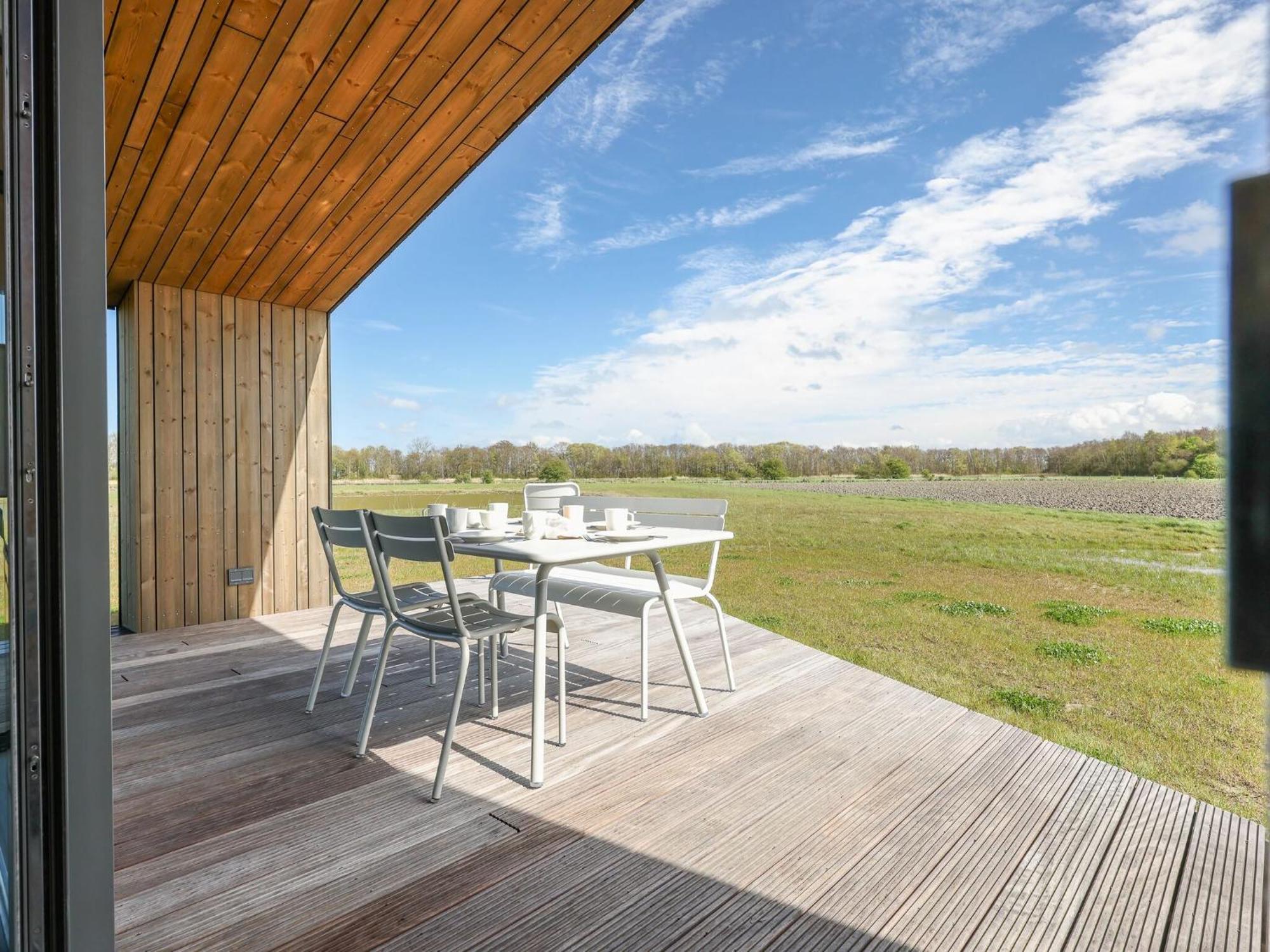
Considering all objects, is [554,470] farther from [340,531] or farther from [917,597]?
[340,531]

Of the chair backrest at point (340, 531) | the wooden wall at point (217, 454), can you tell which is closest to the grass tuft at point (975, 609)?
the chair backrest at point (340, 531)

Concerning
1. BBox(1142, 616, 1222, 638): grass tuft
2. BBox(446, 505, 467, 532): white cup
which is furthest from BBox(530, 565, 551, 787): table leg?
BBox(1142, 616, 1222, 638): grass tuft

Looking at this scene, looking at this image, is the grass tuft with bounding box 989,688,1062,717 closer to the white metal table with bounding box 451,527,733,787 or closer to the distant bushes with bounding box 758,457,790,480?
the white metal table with bounding box 451,527,733,787

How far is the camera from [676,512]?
3.53 meters

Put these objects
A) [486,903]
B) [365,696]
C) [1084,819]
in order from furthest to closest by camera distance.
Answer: [365,696], [1084,819], [486,903]

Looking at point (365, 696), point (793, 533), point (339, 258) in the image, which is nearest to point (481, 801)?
point (365, 696)

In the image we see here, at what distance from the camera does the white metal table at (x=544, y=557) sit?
7.16 feet

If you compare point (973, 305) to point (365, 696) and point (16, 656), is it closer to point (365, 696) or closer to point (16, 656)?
point (365, 696)

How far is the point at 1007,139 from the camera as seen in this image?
655 cm

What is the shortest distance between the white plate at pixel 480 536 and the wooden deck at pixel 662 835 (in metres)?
0.76

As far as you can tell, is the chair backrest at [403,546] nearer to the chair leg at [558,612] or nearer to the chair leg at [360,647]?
the chair leg at [360,647]

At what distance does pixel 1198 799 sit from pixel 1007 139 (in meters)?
6.35

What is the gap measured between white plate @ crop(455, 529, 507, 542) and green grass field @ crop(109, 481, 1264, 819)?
1.10 meters

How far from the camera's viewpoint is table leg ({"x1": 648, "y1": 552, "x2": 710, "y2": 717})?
2.60 metres
